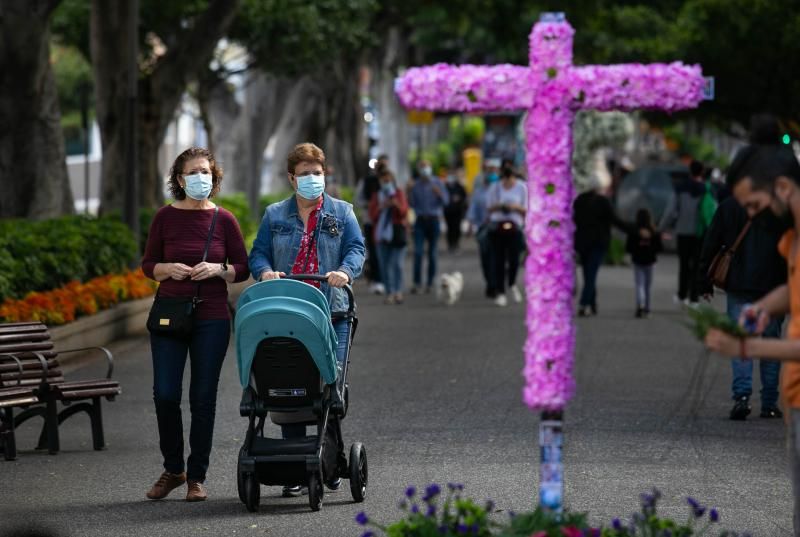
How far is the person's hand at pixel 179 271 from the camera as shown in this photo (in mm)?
9062

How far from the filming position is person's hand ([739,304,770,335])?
5.62 m

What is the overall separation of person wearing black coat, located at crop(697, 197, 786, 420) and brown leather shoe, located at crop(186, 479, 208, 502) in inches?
163

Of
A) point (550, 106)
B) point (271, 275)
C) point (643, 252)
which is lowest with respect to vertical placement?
point (643, 252)

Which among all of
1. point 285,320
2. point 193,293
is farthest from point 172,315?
point 285,320

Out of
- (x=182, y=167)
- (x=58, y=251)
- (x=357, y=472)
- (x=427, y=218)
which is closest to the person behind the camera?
(x=357, y=472)

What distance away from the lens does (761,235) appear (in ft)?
38.8

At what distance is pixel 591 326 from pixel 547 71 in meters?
14.5

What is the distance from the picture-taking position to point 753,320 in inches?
223

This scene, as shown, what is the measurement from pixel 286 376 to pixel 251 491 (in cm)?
58

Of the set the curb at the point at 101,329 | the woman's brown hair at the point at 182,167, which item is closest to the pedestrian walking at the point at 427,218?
the curb at the point at 101,329

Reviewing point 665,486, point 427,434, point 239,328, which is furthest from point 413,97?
point 427,434

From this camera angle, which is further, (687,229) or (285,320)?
(687,229)

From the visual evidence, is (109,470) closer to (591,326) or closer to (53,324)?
(53,324)

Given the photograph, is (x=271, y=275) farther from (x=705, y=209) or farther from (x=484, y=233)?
(x=484, y=233)
